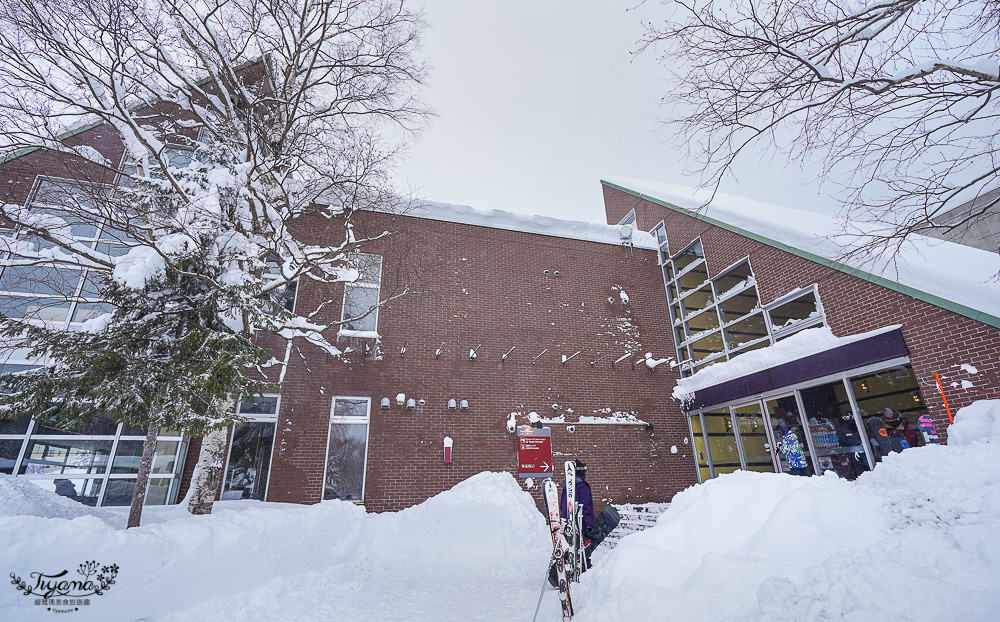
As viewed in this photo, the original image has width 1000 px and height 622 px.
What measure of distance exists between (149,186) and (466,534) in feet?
25.7

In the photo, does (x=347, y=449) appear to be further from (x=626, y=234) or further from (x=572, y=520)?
(x=626, y=234)

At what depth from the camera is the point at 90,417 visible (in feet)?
17.1

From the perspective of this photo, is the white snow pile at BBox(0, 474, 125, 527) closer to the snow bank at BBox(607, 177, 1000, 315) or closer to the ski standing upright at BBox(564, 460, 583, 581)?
the ski standing upright at BBox(564, 460, 583, 581)

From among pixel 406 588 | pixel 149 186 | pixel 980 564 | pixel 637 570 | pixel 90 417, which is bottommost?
pixel 406 588

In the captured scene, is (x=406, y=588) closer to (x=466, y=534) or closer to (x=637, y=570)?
(x=466, y=534)

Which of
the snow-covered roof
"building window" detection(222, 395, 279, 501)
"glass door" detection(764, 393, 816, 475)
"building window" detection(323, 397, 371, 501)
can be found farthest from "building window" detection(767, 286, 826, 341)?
"building window" detection(222, 395, 279, 501)

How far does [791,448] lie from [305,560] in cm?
909

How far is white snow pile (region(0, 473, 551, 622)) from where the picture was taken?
3.61 m

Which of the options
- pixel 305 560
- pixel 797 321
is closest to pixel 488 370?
pixel 305 560

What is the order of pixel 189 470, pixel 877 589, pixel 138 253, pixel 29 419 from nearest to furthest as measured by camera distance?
1. pixel 877 589
2. pixel 138 253
3. pixel 29 419
4. pixel 189 470

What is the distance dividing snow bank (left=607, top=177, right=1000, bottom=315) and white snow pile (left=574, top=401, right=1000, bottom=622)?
239 cm

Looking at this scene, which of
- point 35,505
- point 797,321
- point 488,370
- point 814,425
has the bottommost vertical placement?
point 35,505

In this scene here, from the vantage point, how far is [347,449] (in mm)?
9617

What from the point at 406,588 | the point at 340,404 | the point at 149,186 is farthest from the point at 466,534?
the point at 149,186
